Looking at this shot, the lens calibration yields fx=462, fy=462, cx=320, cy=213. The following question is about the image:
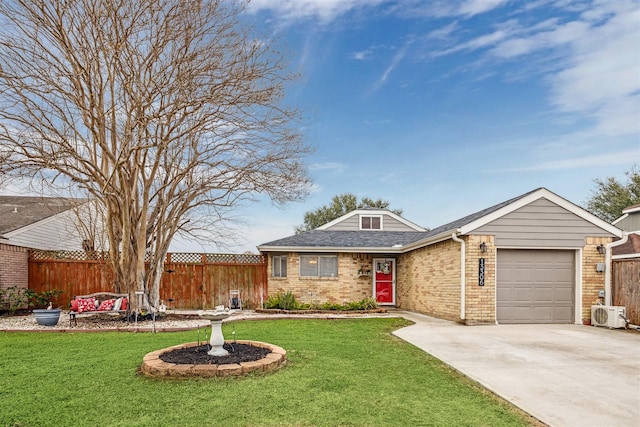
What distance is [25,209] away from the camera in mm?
20719

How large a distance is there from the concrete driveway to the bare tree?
7334 mm

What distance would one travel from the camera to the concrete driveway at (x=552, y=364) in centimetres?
495

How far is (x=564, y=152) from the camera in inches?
645

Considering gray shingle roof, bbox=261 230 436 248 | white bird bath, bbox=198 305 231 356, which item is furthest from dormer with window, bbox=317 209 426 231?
white bird bath, bbox=198 305 231 356

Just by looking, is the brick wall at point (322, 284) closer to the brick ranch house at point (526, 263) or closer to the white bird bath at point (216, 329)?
the brick ranch house at point (526, 263)

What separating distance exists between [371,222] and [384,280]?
12.5 ft

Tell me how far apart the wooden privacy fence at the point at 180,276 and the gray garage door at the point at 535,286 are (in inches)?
347

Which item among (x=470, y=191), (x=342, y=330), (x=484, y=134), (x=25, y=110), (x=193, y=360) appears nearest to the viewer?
(x=193, y=360)

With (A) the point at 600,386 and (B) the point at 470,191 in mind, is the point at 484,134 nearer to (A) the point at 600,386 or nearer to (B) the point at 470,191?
(B) the point at 470,191

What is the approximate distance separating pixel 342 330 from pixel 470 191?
10167 millimetres

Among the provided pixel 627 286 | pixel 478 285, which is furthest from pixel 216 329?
pixel 627 286

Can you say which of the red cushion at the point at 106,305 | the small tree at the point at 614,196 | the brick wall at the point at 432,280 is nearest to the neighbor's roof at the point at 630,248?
the brick wall at the point at 432,280

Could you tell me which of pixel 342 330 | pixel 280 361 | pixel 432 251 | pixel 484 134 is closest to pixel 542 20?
pixel 484 134

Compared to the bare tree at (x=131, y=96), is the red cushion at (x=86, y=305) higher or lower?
lower
